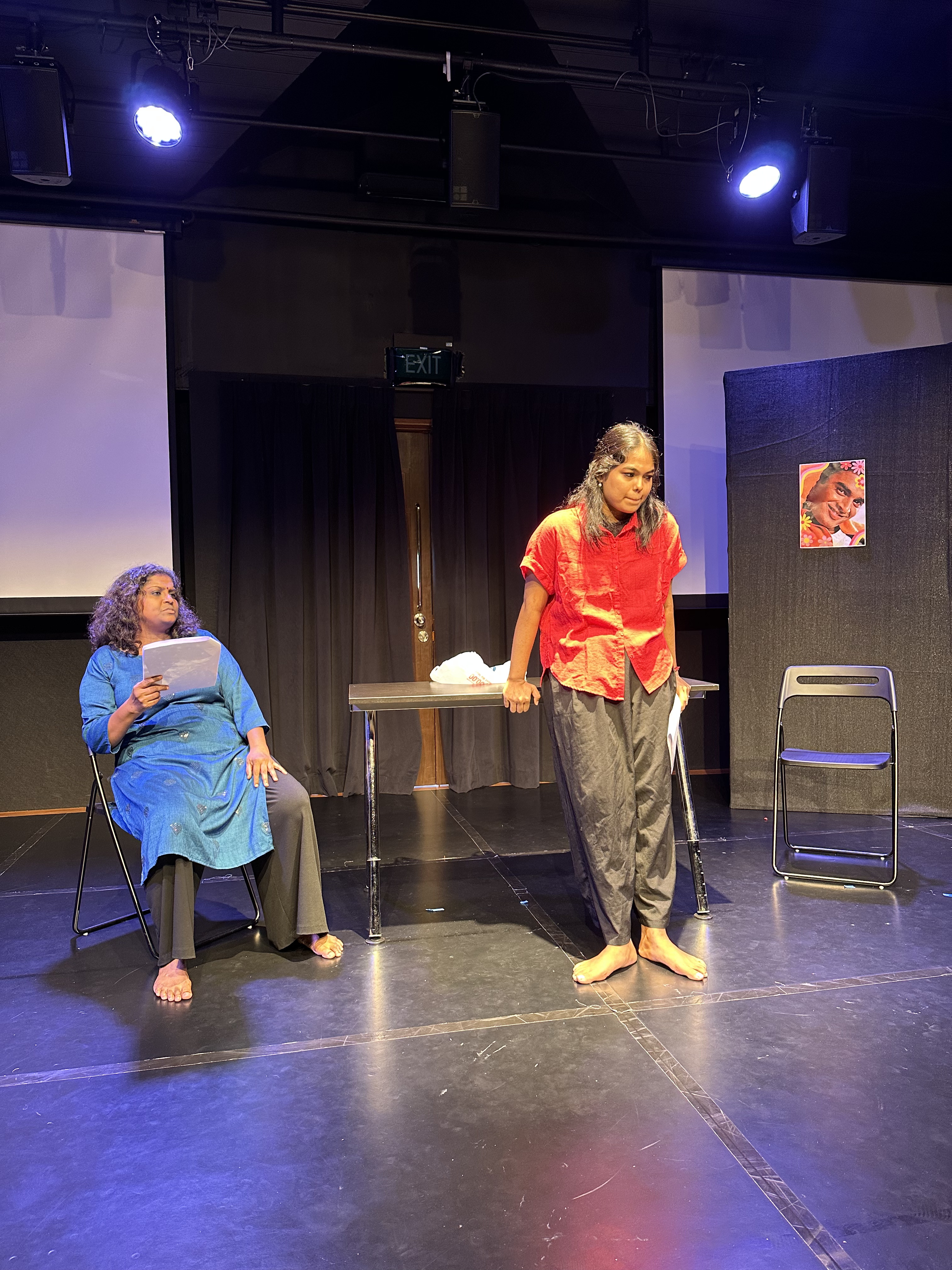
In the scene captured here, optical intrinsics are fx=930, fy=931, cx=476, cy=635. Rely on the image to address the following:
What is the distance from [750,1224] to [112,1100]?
4.52 ft

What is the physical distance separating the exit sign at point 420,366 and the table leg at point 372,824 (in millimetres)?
2755

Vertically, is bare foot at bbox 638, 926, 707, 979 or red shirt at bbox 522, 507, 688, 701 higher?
red shirt at bbox 522, 507, 688, 701

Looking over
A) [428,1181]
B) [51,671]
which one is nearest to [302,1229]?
[428,1181]

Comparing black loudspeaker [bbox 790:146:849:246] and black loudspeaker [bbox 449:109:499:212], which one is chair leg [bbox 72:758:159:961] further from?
black loudspeaker [bbox 790:146:849:246]

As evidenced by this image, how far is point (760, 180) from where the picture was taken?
186 inches

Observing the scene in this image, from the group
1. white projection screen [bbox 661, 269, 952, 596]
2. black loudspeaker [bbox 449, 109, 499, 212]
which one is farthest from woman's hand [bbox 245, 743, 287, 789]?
white projection screen [bbox 661, 269, 952, 596]

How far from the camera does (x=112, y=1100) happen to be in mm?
2090

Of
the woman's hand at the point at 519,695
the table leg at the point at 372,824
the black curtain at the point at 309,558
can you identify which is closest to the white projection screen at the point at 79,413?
the black curtain at the point at 309,558

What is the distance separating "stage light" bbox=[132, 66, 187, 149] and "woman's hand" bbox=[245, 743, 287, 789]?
2.93 metres

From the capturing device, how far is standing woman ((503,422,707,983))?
2.62 m

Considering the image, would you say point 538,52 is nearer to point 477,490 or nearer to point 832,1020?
point 477,490

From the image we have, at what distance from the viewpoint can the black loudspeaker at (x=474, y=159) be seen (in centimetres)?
434

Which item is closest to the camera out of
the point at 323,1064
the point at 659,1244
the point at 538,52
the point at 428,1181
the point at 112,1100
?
the point at 659,1244

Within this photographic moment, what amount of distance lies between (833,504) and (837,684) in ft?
3.69
